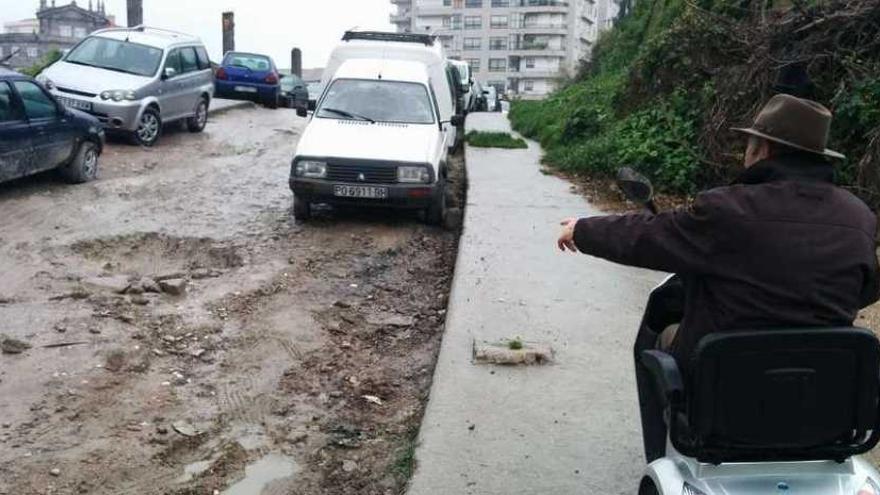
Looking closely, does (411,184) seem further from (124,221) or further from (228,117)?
(228,117)

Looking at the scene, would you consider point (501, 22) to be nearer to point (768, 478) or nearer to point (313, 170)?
point (313, 170)

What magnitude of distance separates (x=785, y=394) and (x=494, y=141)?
1451 centimetres

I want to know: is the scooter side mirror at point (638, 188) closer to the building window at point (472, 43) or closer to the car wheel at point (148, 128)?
the car wheel at point (148, 128)

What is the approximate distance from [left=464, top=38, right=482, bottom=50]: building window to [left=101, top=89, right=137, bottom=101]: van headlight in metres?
78.2

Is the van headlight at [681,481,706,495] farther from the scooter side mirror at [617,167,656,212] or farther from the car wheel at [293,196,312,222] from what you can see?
the car wheel at [293,196,312,222]

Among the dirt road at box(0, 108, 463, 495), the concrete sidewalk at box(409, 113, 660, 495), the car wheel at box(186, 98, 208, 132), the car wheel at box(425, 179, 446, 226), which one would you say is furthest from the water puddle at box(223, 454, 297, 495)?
the car wheel at box(186, 98, 208, 132)

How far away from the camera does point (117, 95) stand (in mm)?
13977

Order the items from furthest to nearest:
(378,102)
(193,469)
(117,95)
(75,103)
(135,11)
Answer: (135,11) → (117,95) → (75,103) → (378,102) → (193,469)

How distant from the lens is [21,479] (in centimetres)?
411

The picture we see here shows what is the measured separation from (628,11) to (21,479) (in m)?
23.7

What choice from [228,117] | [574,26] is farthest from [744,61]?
[574,26]

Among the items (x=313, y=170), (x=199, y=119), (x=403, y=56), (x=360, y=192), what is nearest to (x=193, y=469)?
(x=360, y=192)

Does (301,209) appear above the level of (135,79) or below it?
below

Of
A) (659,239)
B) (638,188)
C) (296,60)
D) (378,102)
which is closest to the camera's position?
(659,239)
